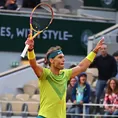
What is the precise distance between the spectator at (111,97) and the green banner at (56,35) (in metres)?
8.22

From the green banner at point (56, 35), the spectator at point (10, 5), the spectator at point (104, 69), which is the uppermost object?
the spectator at point (10, 5)

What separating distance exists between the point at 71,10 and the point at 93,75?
6.42 meters

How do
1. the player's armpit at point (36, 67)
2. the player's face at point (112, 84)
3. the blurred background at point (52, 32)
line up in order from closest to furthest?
the player's armpit at point (36, 67), the player's face at point (112, 84), the blurred background at point (52, 32)

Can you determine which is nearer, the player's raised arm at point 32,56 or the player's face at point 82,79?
the player's raised arm at point 32,56

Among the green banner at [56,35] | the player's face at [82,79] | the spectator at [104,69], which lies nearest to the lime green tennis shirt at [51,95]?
the player's face at [82,79]

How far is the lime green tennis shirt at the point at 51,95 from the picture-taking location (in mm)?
8727

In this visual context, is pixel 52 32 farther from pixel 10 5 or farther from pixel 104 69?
pixel 104 69

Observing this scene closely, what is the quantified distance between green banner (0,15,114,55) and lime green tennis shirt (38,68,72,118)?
42.2 feet

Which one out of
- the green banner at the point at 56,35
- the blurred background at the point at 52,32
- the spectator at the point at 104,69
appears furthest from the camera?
the green banner at the point at 56,35

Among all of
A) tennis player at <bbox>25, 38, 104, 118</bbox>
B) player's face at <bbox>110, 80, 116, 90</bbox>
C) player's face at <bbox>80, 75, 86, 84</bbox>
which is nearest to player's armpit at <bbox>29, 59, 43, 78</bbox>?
tennis player at <bbox>25, 38, 104, 118</bbox>

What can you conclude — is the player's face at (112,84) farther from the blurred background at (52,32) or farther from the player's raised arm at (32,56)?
the blurred background at (52,32)

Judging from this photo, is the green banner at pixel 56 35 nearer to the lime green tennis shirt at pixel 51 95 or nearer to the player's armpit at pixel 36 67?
the lime green tennis shirt at pixel 51 95

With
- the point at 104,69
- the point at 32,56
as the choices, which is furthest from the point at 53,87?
the point at 104,69

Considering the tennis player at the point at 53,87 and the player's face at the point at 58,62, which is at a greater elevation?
the player's face at the point at 58,62
